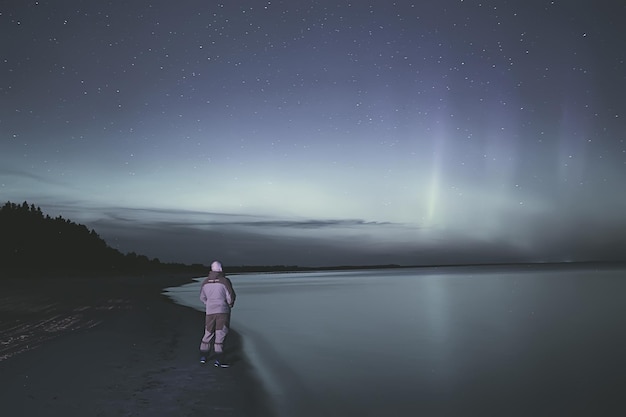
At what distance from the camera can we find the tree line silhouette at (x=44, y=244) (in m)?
90.4

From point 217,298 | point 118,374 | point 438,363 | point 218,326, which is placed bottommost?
point 438,363

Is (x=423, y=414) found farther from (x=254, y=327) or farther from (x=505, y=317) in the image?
(x=505, y=317)

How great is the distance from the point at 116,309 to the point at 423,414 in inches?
815

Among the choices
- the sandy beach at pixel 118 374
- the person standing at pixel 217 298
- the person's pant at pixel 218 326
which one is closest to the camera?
the sandy beach at pixel 118 374

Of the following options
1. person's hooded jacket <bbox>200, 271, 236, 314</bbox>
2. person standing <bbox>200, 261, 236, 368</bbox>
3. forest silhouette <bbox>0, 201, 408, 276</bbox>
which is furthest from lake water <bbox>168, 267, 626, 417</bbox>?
forest silhouette <bbox>0, 201, 408, 276</bbox>

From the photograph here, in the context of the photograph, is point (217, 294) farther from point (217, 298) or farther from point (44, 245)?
point (44, 245)

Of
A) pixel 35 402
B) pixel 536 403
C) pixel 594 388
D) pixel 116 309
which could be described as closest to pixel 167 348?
pixel 35 402

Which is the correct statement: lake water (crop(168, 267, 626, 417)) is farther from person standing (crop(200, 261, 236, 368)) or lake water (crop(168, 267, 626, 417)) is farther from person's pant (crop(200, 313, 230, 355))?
person standing (crop(200, 261, 236, 368))

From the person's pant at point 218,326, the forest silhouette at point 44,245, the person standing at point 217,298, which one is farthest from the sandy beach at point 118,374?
the forest silhouette at point 44,245

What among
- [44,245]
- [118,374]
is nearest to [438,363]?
[118,374]

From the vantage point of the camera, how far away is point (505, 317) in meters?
31.2

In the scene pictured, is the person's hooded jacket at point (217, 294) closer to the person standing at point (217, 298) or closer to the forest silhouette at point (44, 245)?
the person standing at point (217, 298)

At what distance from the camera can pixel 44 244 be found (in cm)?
9794

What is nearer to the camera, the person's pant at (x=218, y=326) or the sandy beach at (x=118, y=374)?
the sandy beach at (x=118, y=374)
